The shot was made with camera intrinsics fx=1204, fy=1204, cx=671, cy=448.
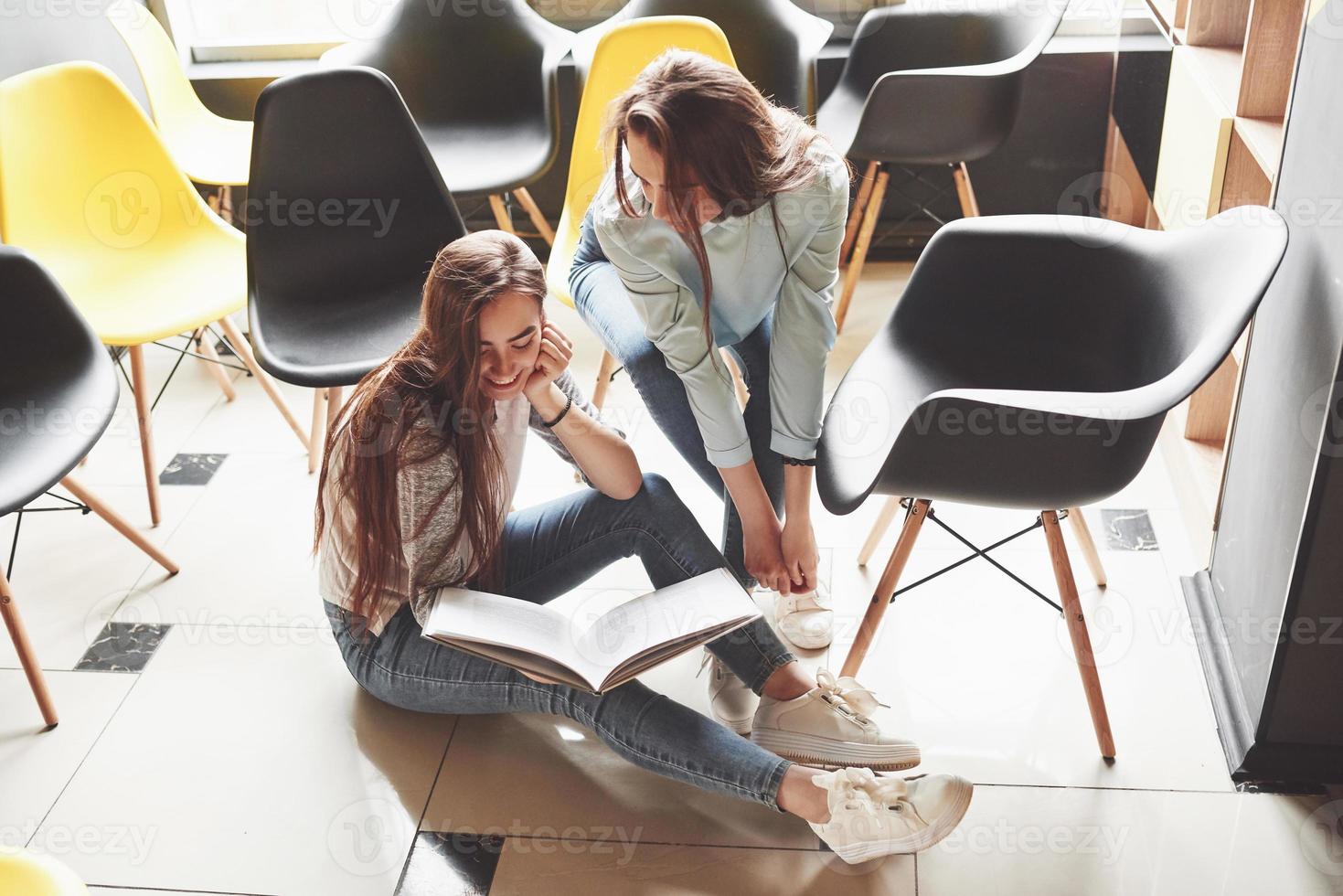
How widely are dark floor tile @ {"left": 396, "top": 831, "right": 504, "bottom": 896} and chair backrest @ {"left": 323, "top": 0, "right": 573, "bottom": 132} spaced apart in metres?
2.01

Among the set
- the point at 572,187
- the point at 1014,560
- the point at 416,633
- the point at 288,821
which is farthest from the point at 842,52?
the point at 288,821

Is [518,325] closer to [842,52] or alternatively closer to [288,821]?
[288,821]

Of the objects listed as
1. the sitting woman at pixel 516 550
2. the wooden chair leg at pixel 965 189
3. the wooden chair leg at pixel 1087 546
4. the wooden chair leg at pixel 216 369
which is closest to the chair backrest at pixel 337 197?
the wooden chair leg at pixel 216 369

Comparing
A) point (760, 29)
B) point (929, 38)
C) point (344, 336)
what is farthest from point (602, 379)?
point (929, 38)

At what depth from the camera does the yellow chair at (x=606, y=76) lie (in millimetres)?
2688

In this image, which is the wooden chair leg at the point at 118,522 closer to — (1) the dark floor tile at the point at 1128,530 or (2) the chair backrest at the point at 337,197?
(2) the chair backrest at the point at 337,197

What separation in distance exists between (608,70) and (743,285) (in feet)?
3.42

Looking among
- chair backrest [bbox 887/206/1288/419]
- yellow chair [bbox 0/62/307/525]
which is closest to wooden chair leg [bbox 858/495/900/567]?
chair backrest [bbox 887/206/1288/419]

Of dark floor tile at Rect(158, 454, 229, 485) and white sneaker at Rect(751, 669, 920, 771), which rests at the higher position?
white sneaker at Rect(751, 669, 920, 771)

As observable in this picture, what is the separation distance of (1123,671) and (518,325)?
121 cm

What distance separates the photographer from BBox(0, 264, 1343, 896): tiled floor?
5.87ft

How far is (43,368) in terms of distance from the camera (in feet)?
7.47

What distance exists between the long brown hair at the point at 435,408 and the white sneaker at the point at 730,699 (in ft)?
1.72

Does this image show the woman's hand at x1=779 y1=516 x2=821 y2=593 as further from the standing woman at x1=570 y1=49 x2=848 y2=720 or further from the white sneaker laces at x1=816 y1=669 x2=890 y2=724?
the white sneaker laces at x1=816 y1=669 x2=890 y2=724
